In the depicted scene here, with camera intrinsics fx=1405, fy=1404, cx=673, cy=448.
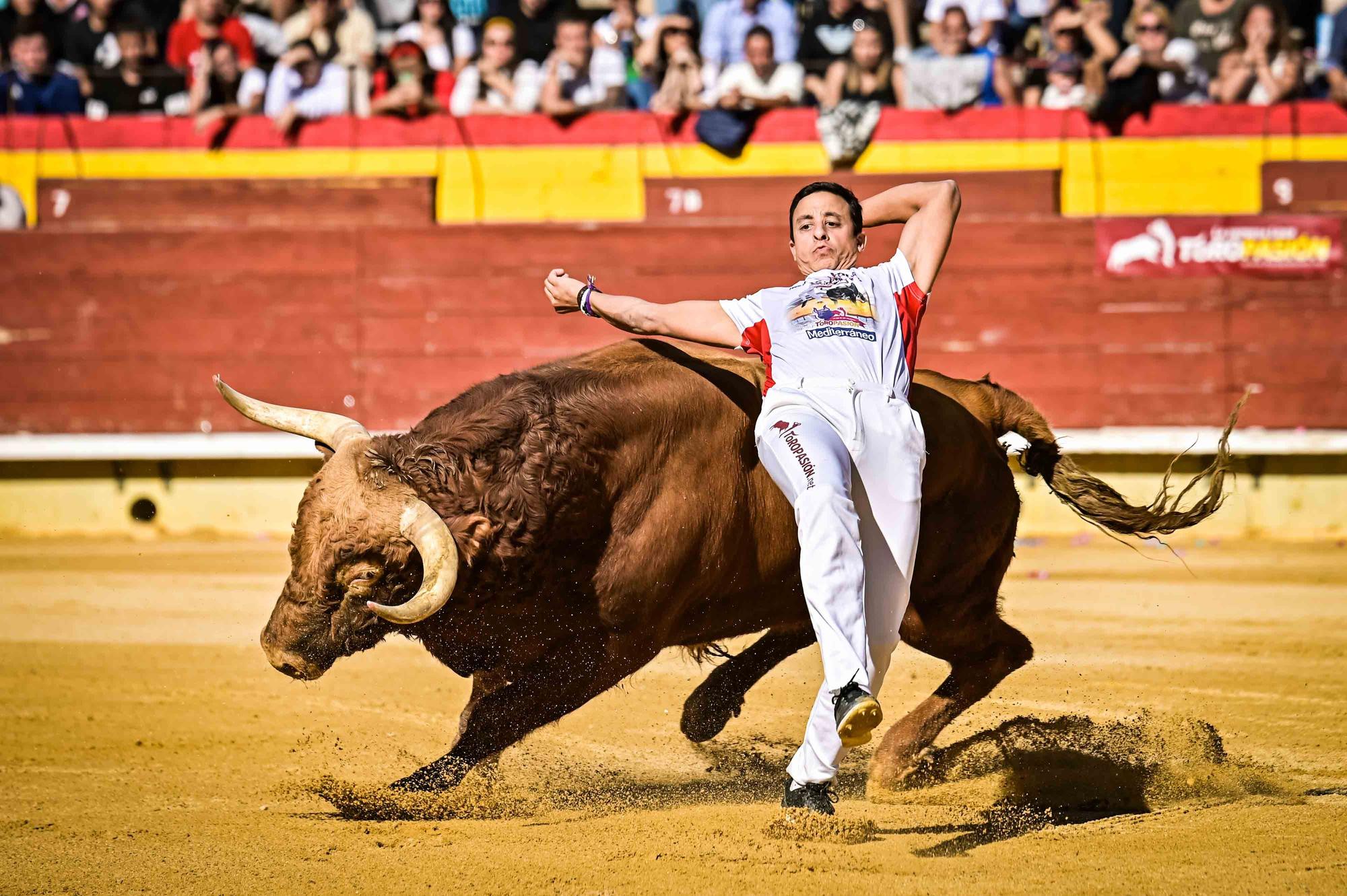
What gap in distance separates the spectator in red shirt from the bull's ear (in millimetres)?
6273

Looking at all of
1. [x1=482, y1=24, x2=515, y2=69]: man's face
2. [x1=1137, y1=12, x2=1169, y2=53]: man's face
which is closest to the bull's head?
[x1=482, y1=24, x2=515, y2=69]: man's face

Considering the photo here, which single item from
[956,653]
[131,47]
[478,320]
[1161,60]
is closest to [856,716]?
[956,653]

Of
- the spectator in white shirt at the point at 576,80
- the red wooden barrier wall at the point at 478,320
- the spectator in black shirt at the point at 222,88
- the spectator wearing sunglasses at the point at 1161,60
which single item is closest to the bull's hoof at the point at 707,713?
the red wooden barrier wall at the point at 478,320

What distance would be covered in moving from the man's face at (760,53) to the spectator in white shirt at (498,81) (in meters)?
1.22

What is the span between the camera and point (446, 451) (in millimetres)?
2795

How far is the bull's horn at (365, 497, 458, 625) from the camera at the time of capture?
258 centimetres

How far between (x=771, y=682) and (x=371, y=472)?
213 cm

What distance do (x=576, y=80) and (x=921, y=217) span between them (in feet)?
17.5

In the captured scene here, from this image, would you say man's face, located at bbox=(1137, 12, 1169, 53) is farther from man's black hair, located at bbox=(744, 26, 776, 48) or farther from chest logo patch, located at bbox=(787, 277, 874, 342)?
chest logo patch, located at bbox=(787, 277, 874, 342)

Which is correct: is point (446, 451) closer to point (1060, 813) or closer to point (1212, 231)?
point (1060, 813)

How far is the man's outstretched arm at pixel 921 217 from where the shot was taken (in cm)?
290

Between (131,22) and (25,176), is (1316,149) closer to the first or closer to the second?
(131,22)

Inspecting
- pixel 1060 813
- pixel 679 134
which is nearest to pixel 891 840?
pixel 1060 813

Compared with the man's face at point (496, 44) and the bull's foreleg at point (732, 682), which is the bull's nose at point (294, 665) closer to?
the bull's foreleg at point (732, 682)
